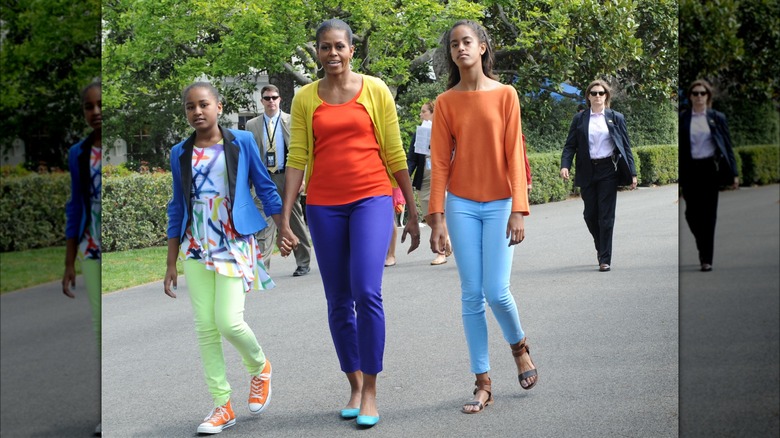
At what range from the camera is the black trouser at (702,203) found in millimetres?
2922

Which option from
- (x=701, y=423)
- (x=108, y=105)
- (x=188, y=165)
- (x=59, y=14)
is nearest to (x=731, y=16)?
(x=701, y=423)

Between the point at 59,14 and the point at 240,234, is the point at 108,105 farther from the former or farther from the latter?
the point at 59,14

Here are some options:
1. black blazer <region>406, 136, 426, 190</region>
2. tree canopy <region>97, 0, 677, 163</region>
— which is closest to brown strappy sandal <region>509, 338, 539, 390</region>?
tree canopy <region>97, 0, 677, 163</region>

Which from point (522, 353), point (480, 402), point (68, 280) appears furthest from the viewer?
point (522, 353)

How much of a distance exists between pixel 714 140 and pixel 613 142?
2.11m

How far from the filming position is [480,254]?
423 cm

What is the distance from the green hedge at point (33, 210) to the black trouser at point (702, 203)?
1.81 metres

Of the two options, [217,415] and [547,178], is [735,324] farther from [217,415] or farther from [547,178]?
[547,178]

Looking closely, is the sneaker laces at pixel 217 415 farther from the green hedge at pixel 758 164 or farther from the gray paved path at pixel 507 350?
the green hedge at pixel 758 164

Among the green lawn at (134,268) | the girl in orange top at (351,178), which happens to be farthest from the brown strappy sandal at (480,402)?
the green lawn at (134,268)

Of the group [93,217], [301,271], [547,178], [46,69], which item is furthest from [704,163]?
[301,271]

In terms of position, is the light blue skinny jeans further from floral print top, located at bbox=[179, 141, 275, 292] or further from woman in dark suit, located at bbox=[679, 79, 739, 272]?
woman in dark suit, located at bbox=[679, 79, 739, 272]

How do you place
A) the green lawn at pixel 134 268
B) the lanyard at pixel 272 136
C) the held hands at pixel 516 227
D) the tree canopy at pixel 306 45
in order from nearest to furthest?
1. the held hands at pixel 516 227
2. the tree canopy at pixel 306 45
3. the lanyard at pixel 272 136
4. the green lawn at pixel 134 268

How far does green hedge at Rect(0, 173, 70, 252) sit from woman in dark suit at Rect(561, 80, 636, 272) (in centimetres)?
267
